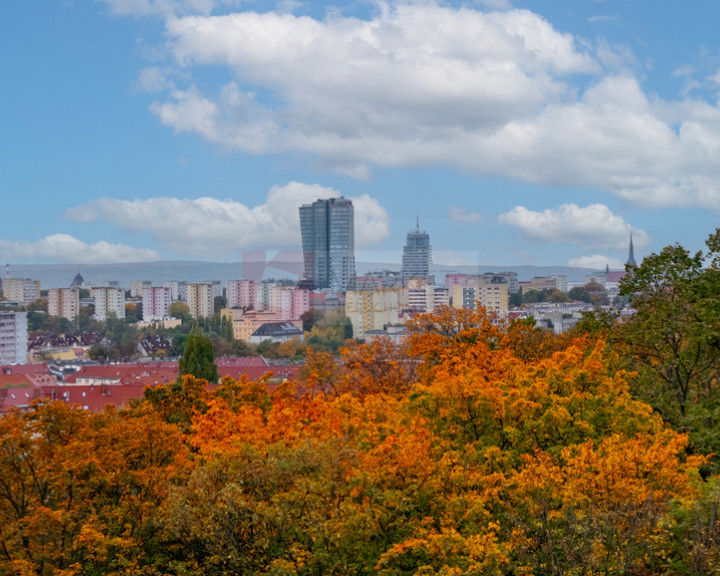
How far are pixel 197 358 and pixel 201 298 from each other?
85.6 metres

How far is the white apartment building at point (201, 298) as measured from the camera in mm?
109750

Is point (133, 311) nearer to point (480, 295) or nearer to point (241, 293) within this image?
point (241, 293)

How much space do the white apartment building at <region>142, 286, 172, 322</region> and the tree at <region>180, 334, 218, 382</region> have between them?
83717 millimetres

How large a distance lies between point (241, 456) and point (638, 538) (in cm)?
419

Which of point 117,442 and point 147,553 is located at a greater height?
point 117,442

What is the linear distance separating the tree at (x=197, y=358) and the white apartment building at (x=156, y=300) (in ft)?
275

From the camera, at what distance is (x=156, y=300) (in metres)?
110

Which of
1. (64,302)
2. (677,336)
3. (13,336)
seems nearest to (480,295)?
(13,336)

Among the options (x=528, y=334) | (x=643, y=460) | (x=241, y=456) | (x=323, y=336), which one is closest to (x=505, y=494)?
(x=643, y=460)

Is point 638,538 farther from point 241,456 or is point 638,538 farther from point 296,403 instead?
point 296,403

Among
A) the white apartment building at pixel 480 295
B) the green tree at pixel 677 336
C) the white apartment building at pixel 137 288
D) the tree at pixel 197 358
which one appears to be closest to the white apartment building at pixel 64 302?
the white apartment building at pixel 137 288

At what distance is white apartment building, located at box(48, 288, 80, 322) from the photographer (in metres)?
106

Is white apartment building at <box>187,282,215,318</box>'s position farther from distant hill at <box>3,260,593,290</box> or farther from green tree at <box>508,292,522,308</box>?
green tree at <box>508,292,522,308</box>

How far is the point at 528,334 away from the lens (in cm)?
1780
